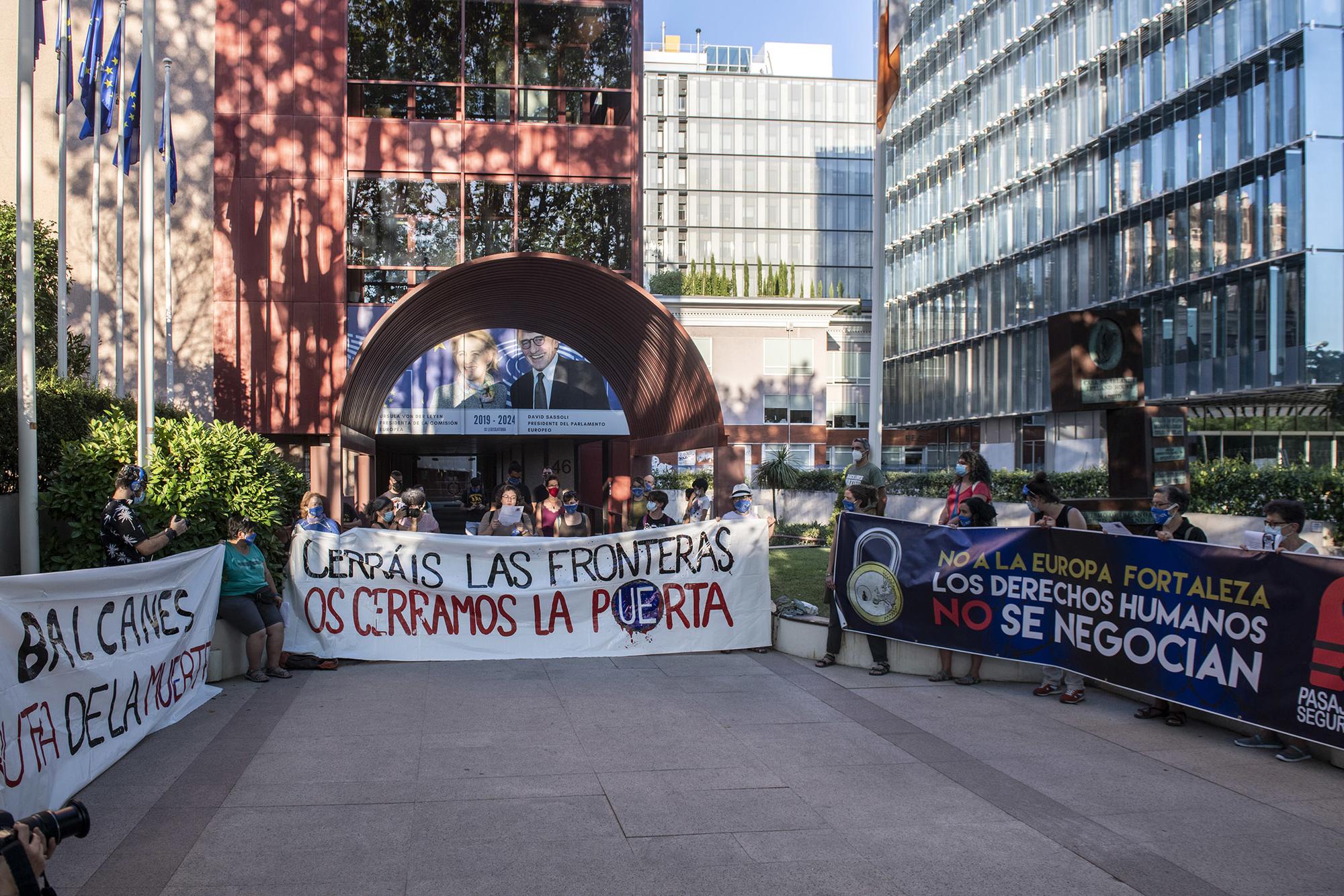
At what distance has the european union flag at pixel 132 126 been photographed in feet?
50.8

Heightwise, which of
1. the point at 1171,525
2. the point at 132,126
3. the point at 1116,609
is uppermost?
the point at 132,126

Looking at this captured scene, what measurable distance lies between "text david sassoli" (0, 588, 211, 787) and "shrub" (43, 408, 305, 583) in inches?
81.2

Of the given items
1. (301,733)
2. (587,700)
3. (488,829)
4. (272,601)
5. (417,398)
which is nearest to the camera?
(488,829)

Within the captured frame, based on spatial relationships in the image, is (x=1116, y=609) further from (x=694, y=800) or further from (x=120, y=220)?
(x=120, y=220)

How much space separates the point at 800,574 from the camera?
722 inches

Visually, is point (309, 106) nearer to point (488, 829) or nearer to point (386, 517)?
point (386, 517)

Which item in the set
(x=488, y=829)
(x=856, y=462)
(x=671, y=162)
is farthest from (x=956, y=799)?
(x=671, y=162)

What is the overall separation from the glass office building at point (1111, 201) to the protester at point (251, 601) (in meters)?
32.2

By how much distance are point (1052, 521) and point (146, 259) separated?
12.5 metres

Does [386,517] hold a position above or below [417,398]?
below

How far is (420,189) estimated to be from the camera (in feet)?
66.7

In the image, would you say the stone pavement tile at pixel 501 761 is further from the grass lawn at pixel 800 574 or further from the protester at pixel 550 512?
the protester at pixel 550 512

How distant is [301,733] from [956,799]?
4.65m

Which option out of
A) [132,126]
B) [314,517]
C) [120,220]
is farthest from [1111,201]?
[314,517]
